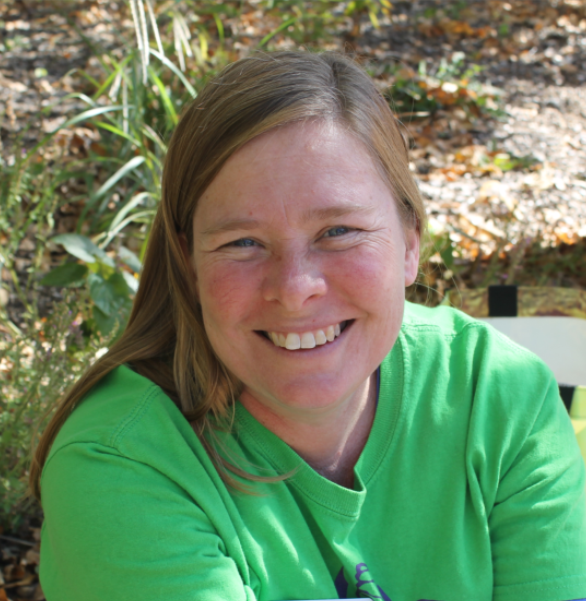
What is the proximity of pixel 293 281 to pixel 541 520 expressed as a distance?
2.43 feet

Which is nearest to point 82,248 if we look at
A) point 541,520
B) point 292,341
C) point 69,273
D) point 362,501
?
point 69,273

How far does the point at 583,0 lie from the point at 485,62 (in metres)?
1.72

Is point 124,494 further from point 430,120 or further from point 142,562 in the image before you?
point 430,120

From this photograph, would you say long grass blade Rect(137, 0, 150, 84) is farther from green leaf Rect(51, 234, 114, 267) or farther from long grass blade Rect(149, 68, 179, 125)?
green leaf Rect(51, 234, 114, 267)

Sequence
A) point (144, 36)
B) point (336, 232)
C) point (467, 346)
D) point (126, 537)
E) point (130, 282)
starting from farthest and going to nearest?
point (144, 36) < point (130, 282) < point (467, 346) < point (336, 232) < point (126, 537)

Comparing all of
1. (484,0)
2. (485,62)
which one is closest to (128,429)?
(485,62)

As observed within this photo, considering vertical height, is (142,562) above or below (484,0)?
below

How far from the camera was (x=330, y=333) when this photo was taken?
4.10ft

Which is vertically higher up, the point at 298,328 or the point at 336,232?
the point at 336,232

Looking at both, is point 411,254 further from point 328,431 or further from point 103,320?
point 103,320

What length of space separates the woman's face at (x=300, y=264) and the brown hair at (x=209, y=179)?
0.04 m

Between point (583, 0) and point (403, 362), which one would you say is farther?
point (583, 0)

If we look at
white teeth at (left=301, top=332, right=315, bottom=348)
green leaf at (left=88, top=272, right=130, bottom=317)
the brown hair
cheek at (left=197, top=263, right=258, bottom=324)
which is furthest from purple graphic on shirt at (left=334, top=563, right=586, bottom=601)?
green leaf at (left=88, top=272, right=130, bottom=317)

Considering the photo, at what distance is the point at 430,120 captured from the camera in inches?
197
